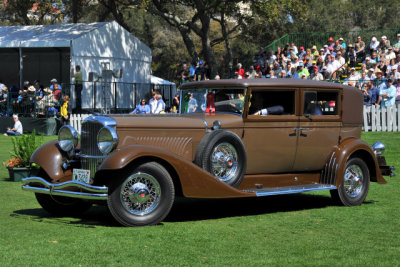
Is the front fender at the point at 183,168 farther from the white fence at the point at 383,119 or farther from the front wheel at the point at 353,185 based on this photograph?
the white fence at the point at 383,119

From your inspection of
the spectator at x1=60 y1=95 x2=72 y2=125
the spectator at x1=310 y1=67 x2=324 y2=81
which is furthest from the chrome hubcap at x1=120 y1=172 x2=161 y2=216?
the spectator at x1=60 y1=95 x2=72 y2=125

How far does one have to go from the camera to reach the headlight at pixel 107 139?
24.7 ft

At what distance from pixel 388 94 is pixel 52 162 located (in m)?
15.7

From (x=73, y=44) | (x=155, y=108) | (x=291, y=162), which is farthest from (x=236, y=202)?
(x=73, y=44)

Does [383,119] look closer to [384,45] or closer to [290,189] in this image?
[384,45]

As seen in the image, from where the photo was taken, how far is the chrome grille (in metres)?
7.79

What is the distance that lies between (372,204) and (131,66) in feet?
75.0

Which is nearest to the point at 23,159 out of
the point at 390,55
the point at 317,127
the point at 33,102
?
the point at 317,127

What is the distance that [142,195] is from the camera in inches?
286

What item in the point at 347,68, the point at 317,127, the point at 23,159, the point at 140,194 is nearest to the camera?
the point at 140,194

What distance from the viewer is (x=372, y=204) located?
30.6 ft

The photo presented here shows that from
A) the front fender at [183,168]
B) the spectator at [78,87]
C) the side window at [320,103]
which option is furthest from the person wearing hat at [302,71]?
the front fender at [183,168]

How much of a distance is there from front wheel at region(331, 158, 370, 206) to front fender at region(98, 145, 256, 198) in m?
1.89

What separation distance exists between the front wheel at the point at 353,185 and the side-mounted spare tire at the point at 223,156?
1.79 meters
